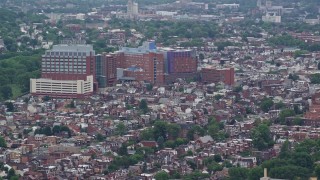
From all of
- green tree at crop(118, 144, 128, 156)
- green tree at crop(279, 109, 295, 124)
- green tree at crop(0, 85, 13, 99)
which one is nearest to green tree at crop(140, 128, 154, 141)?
green tree at crop(118, 144, 128, 156)

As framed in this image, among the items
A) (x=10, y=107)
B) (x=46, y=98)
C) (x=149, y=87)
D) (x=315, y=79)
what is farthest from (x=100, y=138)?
(x=315, y=79)

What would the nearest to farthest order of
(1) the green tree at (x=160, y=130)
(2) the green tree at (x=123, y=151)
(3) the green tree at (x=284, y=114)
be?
1. (2) the green tree at (x=123, y=151)
2. (1) the green tree at (x=160, y=130)
3. (3) the green tree at (x=284, y=114)

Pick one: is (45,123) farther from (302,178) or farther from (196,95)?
(302,178)

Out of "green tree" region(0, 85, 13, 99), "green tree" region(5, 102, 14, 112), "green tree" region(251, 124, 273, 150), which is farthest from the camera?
"green tree" region(0, 85, 13, 99)

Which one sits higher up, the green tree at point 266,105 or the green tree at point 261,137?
the green tree at point 261,137

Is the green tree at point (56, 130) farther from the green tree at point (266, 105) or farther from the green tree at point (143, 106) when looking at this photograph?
the green tree at point (266, 105)

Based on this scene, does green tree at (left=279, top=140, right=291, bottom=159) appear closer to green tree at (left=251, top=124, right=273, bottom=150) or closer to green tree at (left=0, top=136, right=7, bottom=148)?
green tree at (left=251, top=124, right=273, bottom=150)

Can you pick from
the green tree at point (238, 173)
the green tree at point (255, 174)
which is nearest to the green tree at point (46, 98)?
the green tree at point (238, 173)

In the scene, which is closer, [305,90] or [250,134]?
[250,134]

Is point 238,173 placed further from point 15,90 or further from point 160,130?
point 15,90


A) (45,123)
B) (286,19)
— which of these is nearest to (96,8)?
(286,19)

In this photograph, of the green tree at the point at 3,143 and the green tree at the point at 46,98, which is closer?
the green tree at the point at 3,143
